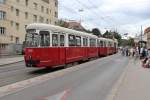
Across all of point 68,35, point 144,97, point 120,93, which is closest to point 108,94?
point 120,93

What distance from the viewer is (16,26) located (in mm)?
74438

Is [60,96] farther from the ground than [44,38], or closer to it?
closer to it

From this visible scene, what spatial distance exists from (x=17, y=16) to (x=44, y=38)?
5273 cm

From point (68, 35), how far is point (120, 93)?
47.6ft

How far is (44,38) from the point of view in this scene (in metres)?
23.1

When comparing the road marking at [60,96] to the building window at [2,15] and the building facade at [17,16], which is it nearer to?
the building facade at [17,16]

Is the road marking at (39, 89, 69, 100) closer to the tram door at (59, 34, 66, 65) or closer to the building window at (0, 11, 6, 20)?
the tram door at (59, 34, 66, 65)

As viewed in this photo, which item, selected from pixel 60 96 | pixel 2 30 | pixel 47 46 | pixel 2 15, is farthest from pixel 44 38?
pixel 2 15

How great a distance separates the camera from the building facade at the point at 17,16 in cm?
6862

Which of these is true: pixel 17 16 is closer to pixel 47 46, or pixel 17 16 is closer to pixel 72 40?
pixel 72 40

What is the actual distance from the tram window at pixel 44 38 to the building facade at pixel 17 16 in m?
42.9

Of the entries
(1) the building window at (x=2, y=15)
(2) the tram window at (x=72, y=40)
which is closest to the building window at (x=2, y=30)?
(1) the building window at (x=2, y=15)

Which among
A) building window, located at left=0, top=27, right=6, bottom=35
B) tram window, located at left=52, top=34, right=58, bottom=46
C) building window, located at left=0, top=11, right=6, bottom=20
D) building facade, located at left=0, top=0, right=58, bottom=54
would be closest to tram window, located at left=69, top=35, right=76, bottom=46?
tram window, located at left=52, top=34, right=58, bottom=46

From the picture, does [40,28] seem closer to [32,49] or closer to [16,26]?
[32,49]
